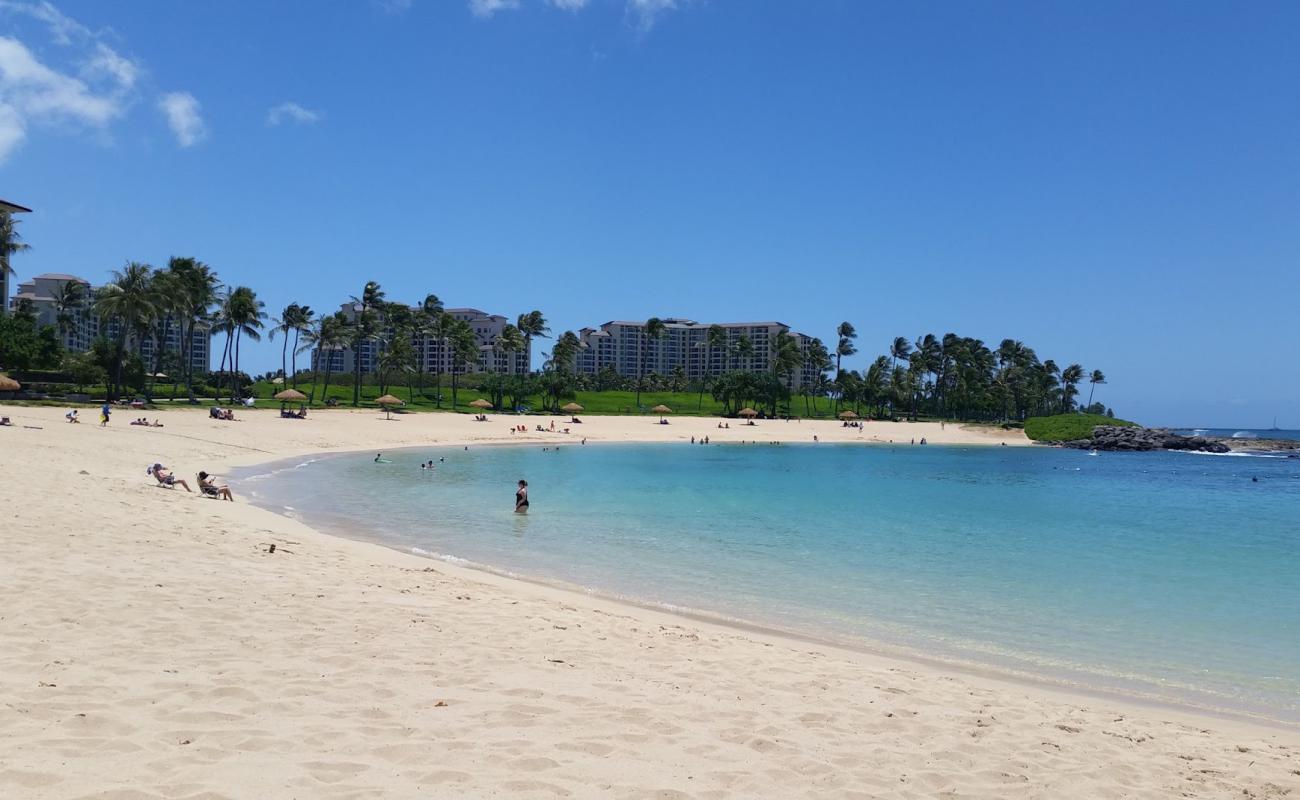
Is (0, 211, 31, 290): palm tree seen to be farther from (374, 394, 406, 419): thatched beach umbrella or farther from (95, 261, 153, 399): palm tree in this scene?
(374, 394, 406, 419): thatched beach umbrella

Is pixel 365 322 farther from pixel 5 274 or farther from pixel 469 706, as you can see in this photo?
pixel 469 706

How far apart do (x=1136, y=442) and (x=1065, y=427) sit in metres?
8.28

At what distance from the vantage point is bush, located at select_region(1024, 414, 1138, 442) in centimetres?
9069

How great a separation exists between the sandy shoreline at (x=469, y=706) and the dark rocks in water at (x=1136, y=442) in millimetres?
90618

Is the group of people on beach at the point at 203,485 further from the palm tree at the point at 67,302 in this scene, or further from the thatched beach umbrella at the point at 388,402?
the palm tree at the point at 67,302

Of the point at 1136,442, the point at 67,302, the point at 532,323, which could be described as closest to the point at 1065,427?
the point at 1136,442

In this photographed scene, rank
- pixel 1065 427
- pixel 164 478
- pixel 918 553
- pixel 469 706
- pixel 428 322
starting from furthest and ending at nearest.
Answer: pixel 428 322 < pixel 1065 427 < pixel 164 478 < pixel 918 553 < pixel 469 706

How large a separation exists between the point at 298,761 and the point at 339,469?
32804 mm

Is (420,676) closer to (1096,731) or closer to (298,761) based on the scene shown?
(298,761)

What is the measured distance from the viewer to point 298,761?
15.4ft

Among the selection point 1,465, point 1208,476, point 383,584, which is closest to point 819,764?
point 383,584

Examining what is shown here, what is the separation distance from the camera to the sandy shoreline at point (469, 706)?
15.6 feet

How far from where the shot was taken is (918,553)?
1859 cm

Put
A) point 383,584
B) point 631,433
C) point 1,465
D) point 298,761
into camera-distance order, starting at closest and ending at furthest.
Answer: point 298,761, point 383,584, point 1,465, point 631,433
